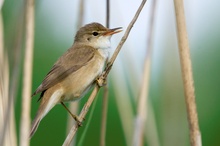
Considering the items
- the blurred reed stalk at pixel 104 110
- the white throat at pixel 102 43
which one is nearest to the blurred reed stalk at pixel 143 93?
the blurred reed stalk at pixel 104 110

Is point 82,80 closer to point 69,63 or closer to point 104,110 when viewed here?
point 69,63

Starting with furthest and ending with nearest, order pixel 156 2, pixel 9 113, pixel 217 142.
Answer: pixel 217 142 → pixel 156 2 → pixel 9 113

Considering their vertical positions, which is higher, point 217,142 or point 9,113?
point 9,113

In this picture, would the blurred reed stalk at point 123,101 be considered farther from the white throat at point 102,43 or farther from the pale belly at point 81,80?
the white throat at point 102,43

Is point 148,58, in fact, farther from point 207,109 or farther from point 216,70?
point 216,70

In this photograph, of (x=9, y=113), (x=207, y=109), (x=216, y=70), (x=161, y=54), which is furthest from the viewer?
(x=216, y=70)

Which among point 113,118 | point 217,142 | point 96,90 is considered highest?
point 96,90

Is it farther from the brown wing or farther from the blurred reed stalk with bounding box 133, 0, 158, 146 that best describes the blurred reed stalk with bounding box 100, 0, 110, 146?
the brown wing

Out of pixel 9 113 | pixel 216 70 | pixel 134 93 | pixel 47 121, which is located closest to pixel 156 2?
pixel 134 93
